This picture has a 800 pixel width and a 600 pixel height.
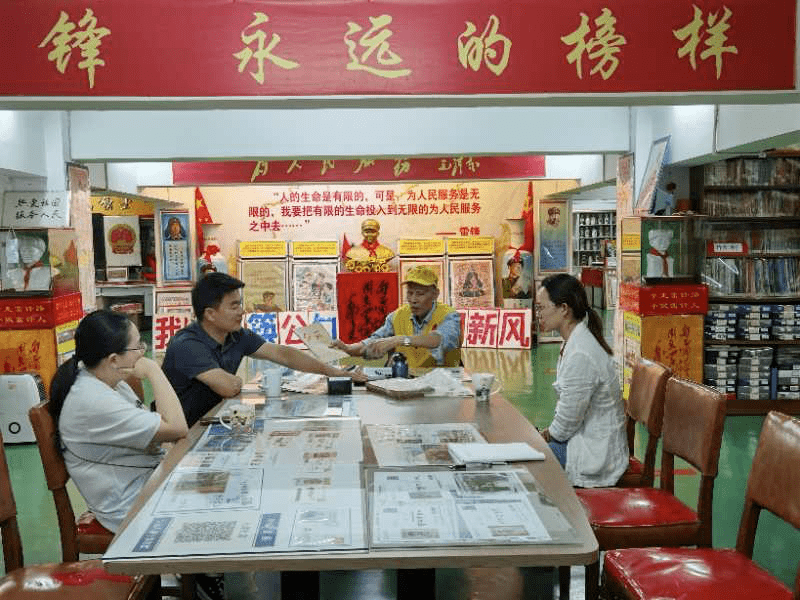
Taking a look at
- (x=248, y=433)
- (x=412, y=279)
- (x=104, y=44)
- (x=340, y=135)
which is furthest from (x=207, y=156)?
(x=248, y=433)

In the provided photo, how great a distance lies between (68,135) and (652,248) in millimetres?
5000

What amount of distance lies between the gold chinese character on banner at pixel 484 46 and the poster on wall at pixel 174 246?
9.42 metres

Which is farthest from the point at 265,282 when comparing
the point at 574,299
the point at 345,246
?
the point at 574,299

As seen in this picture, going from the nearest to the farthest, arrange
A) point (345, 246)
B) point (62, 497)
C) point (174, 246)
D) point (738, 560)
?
point (738, 560), point (62, 497), point (174, 246), point (345, 246)

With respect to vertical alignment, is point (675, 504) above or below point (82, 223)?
below

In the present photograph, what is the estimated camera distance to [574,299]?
11.1ft

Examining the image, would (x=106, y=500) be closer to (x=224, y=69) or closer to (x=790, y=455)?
(x=224, y=69)

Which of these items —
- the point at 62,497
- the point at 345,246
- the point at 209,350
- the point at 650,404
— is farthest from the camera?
the point at 345,246

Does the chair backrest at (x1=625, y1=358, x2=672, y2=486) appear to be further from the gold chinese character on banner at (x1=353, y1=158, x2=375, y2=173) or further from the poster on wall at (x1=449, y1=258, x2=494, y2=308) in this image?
the poster on wall at (x1=449, y1=258, x2=494, y2=308)

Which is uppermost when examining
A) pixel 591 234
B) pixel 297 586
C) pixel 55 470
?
pixel 591 234

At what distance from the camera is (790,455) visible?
2406mm

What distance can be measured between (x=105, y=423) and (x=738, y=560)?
2.07 metres

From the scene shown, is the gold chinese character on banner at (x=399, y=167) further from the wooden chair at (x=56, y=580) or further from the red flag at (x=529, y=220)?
the wooden chair at (x=56, y=580)

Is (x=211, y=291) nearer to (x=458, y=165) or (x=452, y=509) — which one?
(x=452, y=509)
